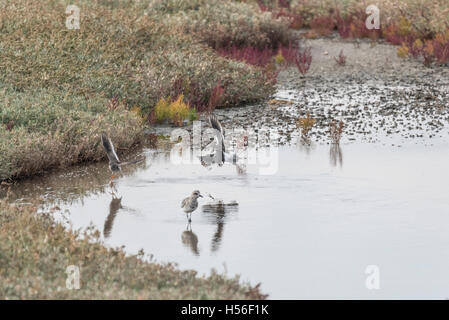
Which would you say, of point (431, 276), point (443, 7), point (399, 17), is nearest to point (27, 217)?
point (431, 276)

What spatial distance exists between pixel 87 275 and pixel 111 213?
10.6 feet

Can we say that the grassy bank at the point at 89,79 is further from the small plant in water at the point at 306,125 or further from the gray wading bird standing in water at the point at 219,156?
the small plant in water at the point at 306,125

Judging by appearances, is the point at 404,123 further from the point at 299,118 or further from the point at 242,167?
the point at 242,167

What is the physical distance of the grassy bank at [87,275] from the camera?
21.0 feet

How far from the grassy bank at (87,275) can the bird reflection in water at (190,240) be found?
1178mm

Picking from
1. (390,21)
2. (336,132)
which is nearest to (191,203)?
(336,132)

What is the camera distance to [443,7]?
24.4 meters

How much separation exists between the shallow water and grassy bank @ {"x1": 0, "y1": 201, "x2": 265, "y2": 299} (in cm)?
86

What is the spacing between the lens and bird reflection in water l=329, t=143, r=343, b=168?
1257cm

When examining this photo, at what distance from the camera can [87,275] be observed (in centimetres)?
693

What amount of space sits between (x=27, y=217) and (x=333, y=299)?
3.11 meters

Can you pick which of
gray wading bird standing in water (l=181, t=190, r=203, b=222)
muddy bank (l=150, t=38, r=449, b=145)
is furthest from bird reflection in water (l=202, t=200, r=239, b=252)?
muddy bank (l=150, t=38, r=449, b=145)

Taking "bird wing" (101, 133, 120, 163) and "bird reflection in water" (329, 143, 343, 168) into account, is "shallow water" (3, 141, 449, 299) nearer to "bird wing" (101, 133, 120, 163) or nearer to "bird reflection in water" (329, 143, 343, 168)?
"bird reflection in water" (329, 143, 343, 168)

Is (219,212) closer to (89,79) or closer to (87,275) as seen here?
(87,275)
